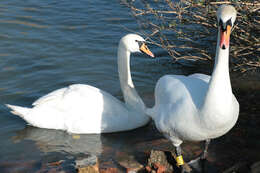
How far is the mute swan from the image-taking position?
3.98m

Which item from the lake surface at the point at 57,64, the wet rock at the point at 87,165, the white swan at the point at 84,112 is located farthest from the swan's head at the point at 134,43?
the wet rock at the point at 87,165

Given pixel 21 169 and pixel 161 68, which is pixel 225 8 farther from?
pixel 161 68

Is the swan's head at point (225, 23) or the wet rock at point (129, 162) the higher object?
the swan's head at point (225, 23)

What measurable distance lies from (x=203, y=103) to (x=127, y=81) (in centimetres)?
249

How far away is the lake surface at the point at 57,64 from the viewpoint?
5812mm

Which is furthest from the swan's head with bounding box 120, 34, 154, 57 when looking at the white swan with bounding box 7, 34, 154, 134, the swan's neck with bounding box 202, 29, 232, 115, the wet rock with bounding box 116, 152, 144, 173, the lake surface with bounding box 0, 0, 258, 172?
the swan's neck with bounding box 202, 29, 232, 115

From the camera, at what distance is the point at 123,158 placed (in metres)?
5.39

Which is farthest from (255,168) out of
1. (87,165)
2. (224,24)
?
(87,165)

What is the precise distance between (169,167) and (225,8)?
79.4 inches

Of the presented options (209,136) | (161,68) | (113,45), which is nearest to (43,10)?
(113,45)

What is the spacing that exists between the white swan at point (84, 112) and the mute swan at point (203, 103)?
128 centimetres

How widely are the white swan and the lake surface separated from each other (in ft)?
0.45

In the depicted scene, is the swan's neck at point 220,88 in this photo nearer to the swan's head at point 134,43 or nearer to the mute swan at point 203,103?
the mute swan at point 203,103

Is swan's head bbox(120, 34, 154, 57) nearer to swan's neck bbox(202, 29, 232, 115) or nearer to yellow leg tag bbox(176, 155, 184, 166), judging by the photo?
yellow leg tag bbox(176, 155, 184, 166)
